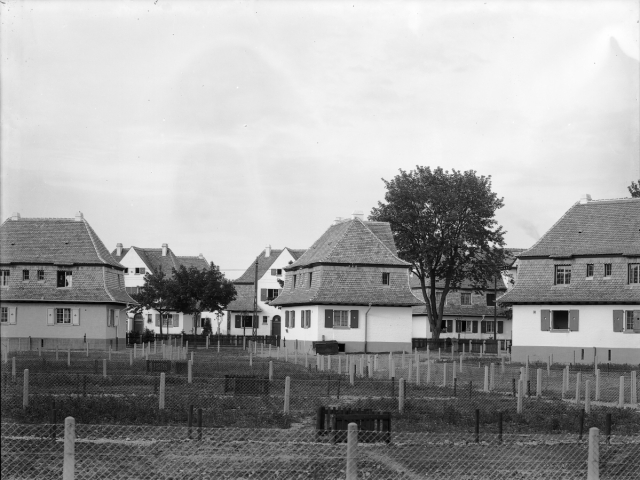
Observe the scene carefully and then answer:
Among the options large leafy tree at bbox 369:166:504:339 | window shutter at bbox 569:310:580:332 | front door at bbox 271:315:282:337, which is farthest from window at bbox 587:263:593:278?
front door at bbox 271:315:282:337

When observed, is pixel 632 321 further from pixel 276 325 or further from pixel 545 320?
pixel 276 325

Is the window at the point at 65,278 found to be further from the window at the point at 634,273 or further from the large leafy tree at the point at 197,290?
the window at the point at 634,273

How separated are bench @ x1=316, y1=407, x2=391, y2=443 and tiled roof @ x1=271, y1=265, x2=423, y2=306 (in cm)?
4440

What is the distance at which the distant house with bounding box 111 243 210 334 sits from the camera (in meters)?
106

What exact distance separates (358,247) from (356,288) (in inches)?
146

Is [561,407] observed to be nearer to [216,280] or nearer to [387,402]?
[387,402]

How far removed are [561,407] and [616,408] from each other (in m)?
1.66

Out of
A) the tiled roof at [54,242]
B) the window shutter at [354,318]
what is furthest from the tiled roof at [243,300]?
the window shutter at [354,318]

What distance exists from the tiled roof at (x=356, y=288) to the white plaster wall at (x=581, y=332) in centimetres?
989

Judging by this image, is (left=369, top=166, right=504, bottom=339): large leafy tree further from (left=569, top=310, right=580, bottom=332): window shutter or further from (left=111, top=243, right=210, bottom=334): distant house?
(left=111, top=243, right=210, bottom=334): distant house

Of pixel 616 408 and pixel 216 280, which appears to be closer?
pixel 616 408

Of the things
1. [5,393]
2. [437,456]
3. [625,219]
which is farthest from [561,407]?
[625,219]

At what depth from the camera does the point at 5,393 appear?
1049 inches

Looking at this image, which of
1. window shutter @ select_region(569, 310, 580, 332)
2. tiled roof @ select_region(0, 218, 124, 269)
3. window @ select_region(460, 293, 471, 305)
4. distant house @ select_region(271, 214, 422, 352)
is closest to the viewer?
window shutter @ select_region(569, 310, 580, 332)
